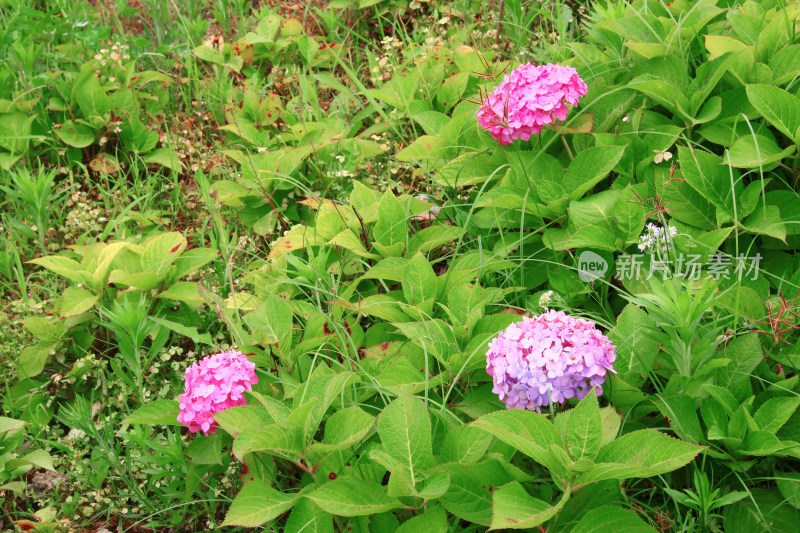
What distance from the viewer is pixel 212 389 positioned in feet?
5.72

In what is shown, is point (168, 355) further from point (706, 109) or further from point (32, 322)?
point (706, 109)

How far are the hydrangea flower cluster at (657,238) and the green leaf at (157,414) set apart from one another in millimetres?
1374

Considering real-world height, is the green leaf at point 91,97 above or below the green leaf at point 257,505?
above

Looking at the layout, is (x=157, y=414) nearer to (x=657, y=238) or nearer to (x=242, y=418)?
(x=242, y=418)

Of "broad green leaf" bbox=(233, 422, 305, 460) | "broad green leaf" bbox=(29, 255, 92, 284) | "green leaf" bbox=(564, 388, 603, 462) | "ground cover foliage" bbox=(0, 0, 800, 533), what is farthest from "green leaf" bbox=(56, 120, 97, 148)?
"green leaf" bbox=(564, 388, 603, 462)

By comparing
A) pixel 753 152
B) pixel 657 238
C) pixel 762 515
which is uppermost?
pixel 753 152

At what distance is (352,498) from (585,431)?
0.52 meters

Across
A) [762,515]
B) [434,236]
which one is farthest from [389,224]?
[762,515]

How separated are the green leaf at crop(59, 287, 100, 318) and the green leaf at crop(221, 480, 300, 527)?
105 centimetres

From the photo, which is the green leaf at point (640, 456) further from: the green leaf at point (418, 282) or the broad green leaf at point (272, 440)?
the green leaf at point (418, 282)

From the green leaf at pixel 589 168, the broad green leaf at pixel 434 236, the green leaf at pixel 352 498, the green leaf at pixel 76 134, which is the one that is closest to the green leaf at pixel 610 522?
the green leaf at pixel 352 498

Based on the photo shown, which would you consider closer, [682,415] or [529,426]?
[529,426]

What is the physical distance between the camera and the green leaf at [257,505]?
1513 mm

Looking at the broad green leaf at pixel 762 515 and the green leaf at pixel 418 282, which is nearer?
the broad green leaf at pixel 762 515
